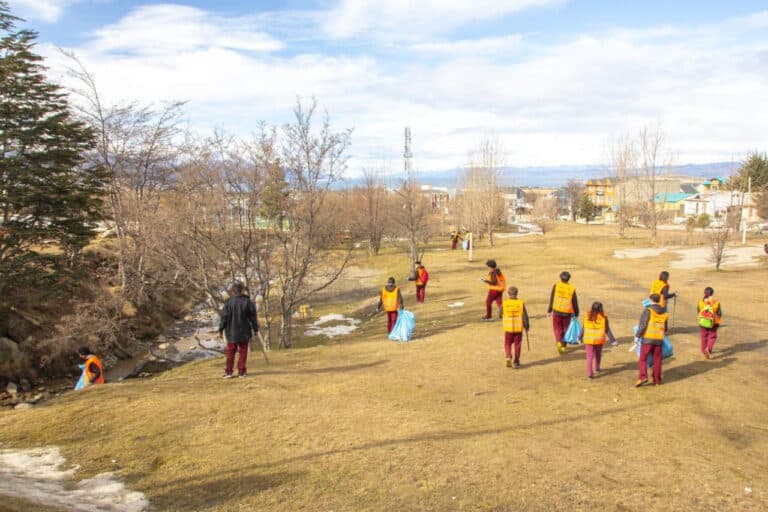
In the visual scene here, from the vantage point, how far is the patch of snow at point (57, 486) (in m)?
5.27

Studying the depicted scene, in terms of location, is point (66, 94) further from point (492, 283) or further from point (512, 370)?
point (512, 370)

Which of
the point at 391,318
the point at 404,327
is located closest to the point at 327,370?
the point at 404,327

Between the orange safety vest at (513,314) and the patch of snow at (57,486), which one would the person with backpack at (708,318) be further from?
the patch of snow at (57,486)

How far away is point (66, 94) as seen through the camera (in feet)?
71.2

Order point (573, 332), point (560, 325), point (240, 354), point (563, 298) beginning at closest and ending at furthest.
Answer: point (240, 354), point (563, 298), point (560, 325), point (573, 332)

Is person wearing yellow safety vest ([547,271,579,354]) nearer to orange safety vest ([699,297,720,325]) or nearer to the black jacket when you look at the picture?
orange safety vest ([699,297,720,325])

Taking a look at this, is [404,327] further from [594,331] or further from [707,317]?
[707,317]

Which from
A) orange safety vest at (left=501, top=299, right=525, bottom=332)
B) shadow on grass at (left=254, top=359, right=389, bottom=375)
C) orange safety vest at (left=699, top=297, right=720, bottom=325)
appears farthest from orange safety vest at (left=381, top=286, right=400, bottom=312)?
orange safety vest at (left=699, top=297, right=720, bottom=325)

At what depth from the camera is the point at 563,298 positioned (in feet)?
38.7

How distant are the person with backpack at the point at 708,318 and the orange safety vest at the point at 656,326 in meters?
2.62

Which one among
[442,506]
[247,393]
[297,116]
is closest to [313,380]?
[247,393]

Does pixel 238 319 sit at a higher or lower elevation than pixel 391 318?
higher

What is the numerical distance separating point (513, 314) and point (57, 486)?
7.93 metres

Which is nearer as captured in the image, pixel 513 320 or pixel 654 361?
pixel 654 361
